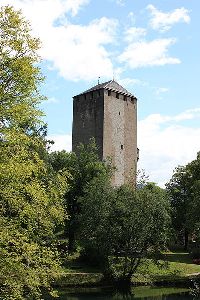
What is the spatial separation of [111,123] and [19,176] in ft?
160

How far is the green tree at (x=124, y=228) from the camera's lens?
34500 millimetres

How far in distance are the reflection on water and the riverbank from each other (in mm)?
1150

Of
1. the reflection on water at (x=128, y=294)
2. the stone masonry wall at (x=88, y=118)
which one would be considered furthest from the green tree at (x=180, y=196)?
the reflection on water at (x=128, y=294)

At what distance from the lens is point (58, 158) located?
4525 cm

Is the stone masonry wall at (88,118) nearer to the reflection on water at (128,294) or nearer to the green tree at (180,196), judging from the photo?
the green tree at (180,196)

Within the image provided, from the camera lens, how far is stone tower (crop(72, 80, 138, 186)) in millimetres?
59188

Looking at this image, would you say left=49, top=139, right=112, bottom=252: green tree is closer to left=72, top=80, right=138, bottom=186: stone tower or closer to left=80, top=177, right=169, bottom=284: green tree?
left=80, top=177, right=169, bottom=284: green tree

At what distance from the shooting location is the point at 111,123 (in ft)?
197

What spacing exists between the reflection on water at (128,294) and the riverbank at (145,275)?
1150mm

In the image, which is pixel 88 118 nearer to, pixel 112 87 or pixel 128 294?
pixel 112 87

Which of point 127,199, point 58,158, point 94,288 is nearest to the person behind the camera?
point 94,288

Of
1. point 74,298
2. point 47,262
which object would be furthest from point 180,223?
point 47,262

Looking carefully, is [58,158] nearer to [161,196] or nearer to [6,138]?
[161,196]

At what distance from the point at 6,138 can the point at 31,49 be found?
283 centimetres
